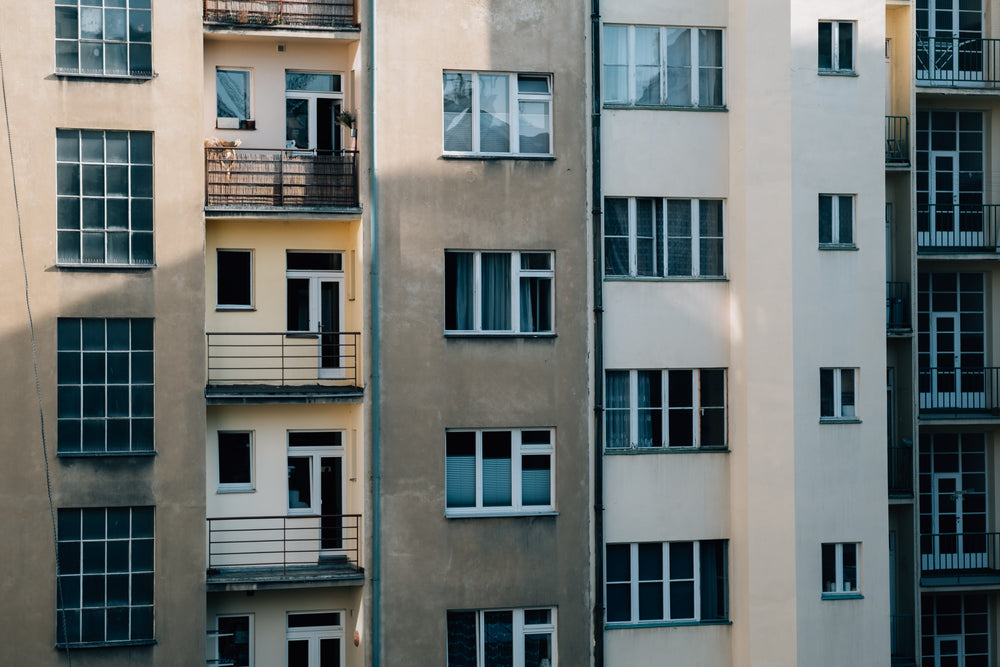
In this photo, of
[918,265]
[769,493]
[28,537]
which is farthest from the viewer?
[918,265]

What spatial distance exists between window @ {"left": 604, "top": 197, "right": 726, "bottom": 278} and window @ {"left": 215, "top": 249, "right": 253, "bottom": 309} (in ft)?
21.0

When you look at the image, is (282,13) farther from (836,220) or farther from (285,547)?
(836,220)

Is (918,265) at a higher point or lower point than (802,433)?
higher

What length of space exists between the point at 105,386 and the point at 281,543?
13.5 ft

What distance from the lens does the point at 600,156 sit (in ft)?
74.0

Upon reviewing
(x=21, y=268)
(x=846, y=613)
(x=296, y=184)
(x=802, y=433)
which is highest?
(x=296, y=184)

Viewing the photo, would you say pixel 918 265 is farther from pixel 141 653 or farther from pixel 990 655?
pixel 141 653


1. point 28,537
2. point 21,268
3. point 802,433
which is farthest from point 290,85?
point 802,433

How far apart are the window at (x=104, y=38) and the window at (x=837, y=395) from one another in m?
12.7

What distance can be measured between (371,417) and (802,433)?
738cm

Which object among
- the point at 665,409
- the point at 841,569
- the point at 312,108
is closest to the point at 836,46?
the point at 665,409

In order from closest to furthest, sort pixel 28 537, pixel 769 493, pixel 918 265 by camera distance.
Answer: pixel 28 537
pixel 769 493
pixel 918 265

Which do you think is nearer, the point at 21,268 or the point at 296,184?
the point at 21,268

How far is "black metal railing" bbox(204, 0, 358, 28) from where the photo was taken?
22172 millimetres
